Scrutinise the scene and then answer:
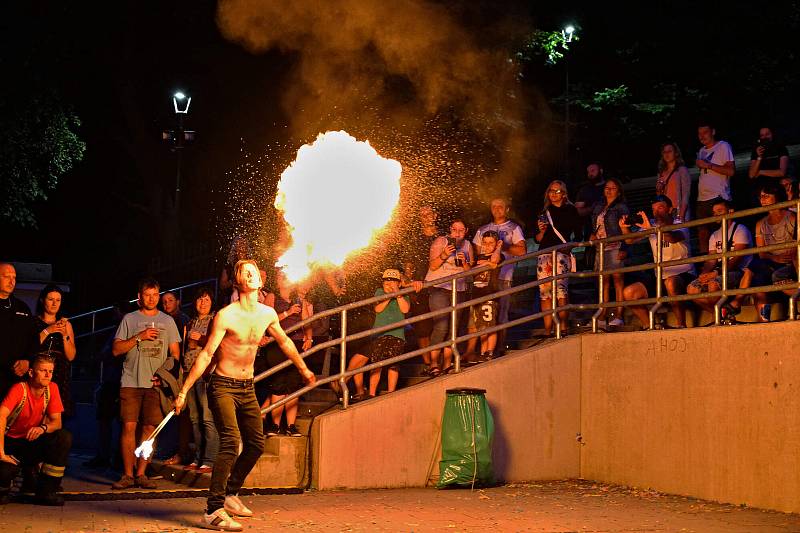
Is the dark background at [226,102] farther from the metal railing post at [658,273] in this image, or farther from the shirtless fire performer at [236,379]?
the shirtless fire performer at [236,379]

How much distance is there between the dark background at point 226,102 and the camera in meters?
25.6

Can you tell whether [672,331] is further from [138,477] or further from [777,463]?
[138,477]

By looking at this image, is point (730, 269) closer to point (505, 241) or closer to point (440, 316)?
point (505, 241)

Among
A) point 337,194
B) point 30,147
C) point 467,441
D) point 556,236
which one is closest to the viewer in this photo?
point 467,441

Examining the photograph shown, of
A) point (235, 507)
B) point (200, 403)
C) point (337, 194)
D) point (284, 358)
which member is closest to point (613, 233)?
point (337, 194)

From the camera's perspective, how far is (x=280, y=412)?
12.1 metres

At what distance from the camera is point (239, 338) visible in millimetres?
9547

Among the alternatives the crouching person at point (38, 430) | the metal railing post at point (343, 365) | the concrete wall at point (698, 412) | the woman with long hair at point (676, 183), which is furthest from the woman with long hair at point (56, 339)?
the woman with long hair at point (676, 183)

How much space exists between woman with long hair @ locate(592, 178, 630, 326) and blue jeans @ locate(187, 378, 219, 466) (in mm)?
4622

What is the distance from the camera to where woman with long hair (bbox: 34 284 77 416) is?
11.2m

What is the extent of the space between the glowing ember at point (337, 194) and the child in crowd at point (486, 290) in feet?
6.05

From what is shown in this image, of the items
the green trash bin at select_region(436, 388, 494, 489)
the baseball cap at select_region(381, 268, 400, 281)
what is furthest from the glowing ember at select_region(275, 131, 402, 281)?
the green trash bin at select_region(436, 388, 494, 489)

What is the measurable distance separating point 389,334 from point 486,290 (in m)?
1.46

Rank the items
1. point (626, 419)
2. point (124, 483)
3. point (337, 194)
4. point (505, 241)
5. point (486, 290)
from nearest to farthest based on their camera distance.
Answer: point (124, 483) → point (626, 419) → point (486, 290) → point (505, 241) → point (337, 194)
